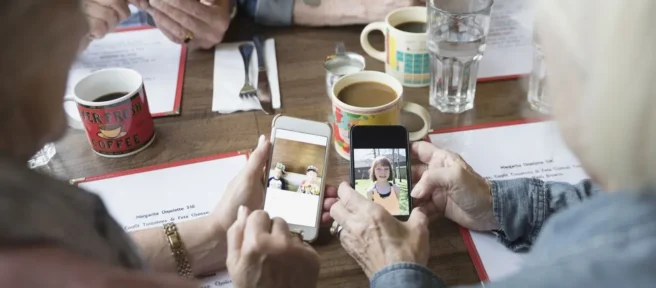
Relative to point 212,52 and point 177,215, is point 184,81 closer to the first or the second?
point 212,52

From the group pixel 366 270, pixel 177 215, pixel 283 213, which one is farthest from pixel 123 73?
pixel 366 270

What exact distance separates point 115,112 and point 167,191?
149 mm

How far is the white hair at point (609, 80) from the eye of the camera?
1.62 feet

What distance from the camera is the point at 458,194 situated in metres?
0.88

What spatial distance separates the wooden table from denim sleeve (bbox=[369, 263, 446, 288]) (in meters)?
0.06

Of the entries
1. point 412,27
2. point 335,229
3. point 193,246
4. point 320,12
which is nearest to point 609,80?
point 335,229

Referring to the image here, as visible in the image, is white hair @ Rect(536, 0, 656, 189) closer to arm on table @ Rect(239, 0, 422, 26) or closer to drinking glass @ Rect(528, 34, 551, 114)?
drinking glass @ Rect(528, 34, 551, 114)

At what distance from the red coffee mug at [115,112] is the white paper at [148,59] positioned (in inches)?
3.7

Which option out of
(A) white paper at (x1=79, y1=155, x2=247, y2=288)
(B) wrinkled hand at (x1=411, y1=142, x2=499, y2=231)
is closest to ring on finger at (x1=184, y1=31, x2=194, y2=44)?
(A) white paper at (x1=79, y1=155, x2=247, y2=288)

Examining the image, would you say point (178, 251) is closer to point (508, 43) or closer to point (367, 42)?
point (367, 42)

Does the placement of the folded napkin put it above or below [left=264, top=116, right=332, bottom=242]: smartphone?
below

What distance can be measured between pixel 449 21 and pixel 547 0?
522 millimetres

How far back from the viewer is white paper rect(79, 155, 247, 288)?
92 centimetres

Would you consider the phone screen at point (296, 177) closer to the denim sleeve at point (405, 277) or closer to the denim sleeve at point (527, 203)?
the denim sleeve at point (405, 277)
